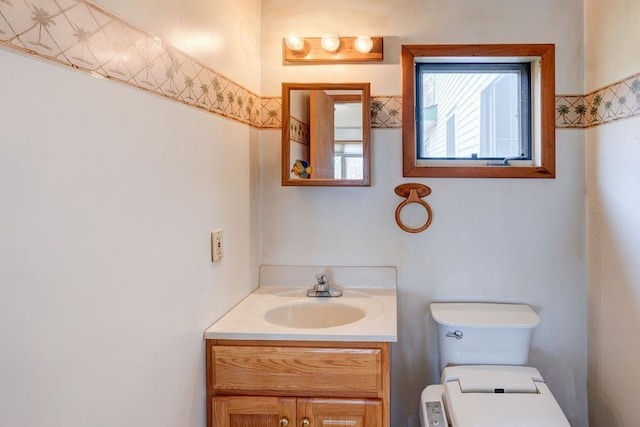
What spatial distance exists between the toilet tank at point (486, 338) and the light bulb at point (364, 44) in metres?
1.20

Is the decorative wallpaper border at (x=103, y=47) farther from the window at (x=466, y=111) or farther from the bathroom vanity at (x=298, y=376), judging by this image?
the window at (x=466, y=111)

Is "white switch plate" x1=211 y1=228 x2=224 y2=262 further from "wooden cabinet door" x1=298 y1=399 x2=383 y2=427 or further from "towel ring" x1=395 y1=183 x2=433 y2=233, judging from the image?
"towel ring" x1=395 y1=183 x2=433 y2=233

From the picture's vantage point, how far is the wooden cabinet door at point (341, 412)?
1.22 m

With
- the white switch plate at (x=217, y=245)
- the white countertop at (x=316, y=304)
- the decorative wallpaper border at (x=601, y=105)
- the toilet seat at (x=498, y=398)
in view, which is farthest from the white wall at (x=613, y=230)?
the white switch plate at (x=217, y=245)

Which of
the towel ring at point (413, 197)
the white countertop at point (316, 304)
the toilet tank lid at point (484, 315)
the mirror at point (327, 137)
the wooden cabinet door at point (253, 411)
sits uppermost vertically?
the mirror at point (327, 137)

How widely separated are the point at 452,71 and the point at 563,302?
3.84 ft

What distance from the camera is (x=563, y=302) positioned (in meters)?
1.69

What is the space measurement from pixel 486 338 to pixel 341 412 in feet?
2.23

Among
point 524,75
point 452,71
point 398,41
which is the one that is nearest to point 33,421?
point 398,41

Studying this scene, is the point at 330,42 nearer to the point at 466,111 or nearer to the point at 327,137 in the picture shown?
the point at 327,137

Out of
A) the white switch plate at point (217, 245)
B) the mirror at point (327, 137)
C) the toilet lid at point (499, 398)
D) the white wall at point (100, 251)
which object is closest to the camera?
the white wall at point (100, 251)

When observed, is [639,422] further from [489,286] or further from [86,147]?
[86,147]

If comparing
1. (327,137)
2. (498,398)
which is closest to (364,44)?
(327,137)

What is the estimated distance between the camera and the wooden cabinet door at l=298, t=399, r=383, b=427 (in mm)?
1221
